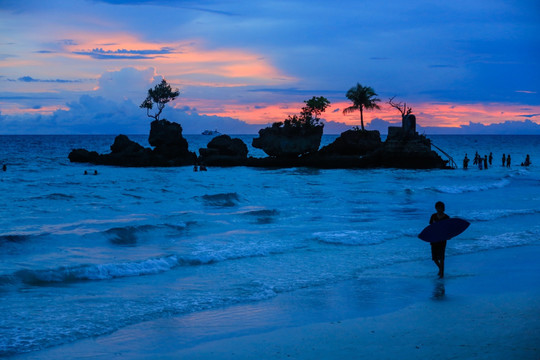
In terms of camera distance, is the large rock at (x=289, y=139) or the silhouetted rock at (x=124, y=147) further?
the silhouetted rock at (x=124, y=147)

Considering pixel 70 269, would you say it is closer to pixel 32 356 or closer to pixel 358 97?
pixel 32 356

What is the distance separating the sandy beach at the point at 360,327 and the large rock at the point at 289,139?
49875 mm

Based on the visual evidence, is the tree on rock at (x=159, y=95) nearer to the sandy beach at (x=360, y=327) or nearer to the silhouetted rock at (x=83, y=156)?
the silhouetted rock at (x=83, y=156)

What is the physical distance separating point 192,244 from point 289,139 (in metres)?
45.3

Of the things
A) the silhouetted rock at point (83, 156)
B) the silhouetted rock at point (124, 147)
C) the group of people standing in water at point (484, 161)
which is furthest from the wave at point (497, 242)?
the silhouetted rock at point (83, 156)

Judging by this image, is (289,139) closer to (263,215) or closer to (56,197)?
(56,197)

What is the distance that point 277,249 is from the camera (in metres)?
16.1

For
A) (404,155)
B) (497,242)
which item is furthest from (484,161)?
(497,242)

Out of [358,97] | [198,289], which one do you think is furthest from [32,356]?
[358,97]

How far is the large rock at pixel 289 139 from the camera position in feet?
200

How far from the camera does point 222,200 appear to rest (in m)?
29.7

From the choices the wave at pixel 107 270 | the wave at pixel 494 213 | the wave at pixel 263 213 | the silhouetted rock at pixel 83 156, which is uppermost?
the silhouetted rock at pixel 83 156

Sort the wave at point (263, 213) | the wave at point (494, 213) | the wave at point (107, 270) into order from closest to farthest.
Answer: the wave at point (107, 270) → the wave at point (494, 213) → the wave at point (263, 213)

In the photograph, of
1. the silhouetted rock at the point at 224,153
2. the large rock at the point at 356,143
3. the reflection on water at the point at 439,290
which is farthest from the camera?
the silhouetted rock at the point at 224,153
